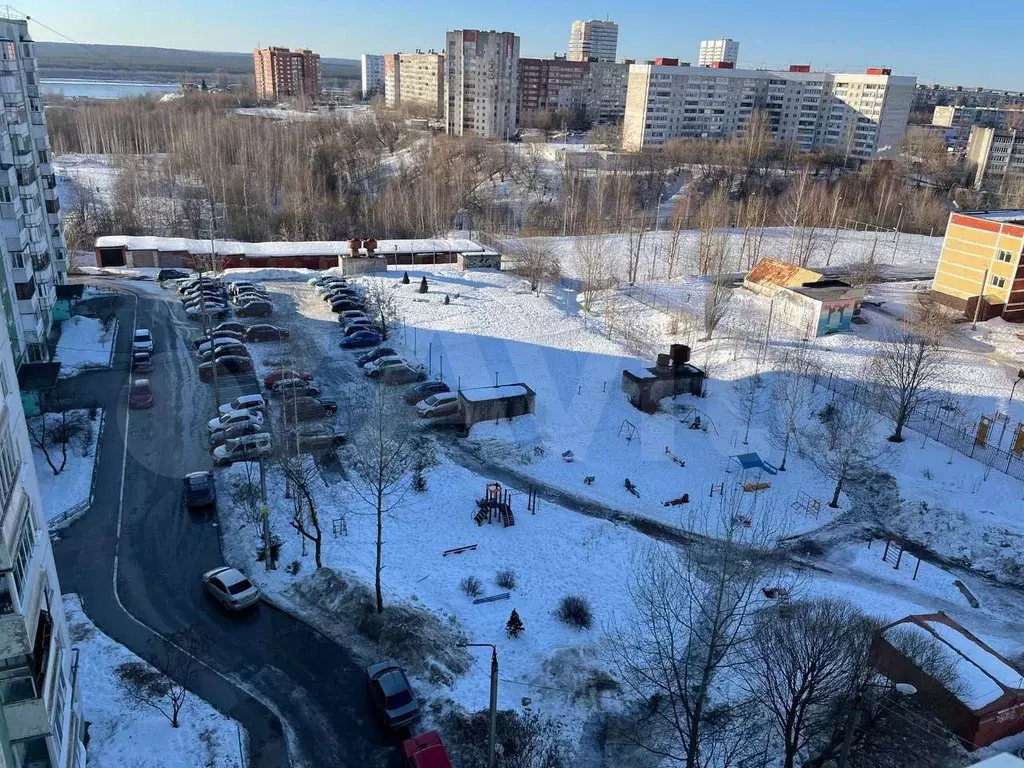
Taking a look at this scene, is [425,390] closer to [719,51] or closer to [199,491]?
[199,491]

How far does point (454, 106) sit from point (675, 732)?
91.8 m

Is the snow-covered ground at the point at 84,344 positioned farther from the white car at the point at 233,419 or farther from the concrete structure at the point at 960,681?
the concrete structure at the point at 960,681

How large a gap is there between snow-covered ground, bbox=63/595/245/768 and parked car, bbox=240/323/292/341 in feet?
59.5

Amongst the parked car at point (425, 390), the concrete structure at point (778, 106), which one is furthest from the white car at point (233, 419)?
the concrete structure at point (778, 106)

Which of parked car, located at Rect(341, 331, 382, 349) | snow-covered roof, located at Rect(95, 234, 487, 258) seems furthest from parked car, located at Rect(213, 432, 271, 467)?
snow-covered roof, located at Rect(95, 234, 487, 258)

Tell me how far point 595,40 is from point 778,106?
8769cm

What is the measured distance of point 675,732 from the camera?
41.7 feet

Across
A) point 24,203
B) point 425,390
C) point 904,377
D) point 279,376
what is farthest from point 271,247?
point 904,377

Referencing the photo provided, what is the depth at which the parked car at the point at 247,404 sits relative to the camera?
2318cm

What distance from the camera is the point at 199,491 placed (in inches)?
732

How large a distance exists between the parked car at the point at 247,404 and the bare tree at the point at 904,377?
20035mm

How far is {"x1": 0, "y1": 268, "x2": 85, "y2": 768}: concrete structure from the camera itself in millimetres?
8008

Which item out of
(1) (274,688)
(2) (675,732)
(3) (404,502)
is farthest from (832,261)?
(1) (274,688)

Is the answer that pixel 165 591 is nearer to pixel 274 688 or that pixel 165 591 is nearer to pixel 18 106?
pixel 274 688
